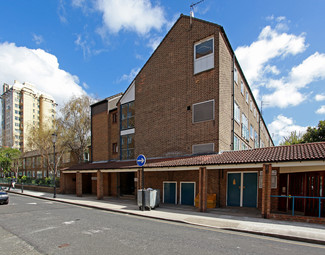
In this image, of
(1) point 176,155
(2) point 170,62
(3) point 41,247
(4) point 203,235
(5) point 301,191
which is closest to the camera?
(3) point 41,247

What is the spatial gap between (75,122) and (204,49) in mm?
19429

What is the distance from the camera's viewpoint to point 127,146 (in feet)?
64.6

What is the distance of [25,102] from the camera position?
3091 inches

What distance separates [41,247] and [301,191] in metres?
11.2

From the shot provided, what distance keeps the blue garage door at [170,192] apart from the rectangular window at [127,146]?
5284mm

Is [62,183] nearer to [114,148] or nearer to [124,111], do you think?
[114,148]

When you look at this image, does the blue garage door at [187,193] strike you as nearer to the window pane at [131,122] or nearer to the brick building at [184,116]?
the brick building at [184,116]

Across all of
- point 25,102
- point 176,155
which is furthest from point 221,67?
point 25,102

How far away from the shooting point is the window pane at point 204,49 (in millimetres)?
14506

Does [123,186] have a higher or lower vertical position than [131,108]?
lower

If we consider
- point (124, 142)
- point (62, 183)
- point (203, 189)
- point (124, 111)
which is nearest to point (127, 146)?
point (124, 142)

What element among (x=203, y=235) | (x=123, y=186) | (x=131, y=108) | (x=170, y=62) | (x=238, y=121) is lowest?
(x=123, y=186)

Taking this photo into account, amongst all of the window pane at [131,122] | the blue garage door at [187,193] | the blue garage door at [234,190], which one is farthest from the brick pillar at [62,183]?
the blue garage door at [234,190]

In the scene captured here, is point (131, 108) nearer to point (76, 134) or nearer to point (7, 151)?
point (76, 134)
